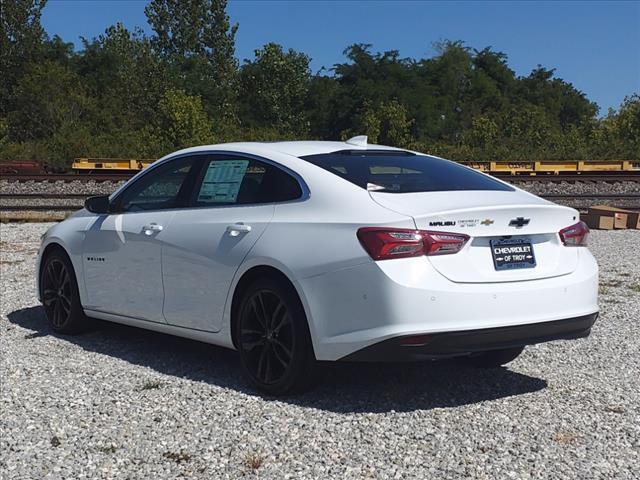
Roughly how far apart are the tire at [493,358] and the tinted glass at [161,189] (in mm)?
2395

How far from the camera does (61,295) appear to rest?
23.6 feet

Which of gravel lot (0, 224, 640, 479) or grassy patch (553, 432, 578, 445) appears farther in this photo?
grassy patch (553, 432, 578, 445)

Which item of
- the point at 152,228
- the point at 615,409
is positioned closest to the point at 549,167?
the point at 152,228

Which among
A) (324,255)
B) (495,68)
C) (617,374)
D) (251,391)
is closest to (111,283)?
(251,391)

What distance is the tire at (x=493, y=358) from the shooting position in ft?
19.6

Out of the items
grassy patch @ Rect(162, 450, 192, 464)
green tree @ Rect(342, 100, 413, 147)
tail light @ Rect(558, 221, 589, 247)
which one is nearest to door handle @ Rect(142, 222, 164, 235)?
grassy patch @ Rect(162, 450, 192, 464)

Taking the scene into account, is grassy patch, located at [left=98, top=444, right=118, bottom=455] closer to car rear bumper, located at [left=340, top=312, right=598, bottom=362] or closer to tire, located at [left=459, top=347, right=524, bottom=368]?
car rear bumper, located at [left=340, top=312, right=598, bottom=362]

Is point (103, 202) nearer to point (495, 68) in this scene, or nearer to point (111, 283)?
point (111, 283)

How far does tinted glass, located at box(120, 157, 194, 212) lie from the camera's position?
20.3 ft

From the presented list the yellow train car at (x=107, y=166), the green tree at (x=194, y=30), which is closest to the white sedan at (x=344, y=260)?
the yellow train car at (x=107, y=166)

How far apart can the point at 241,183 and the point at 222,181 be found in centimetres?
21

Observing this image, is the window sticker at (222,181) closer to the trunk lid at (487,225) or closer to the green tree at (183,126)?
the trunk lid at (487,225)

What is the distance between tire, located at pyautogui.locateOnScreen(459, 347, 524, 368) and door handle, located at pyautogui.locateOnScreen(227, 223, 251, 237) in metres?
1.93

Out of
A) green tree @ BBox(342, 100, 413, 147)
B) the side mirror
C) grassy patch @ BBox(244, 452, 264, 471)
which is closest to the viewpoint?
grassy patch @ BBox(244, 452, 264, 471)
